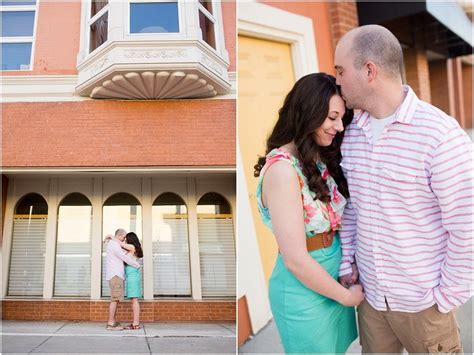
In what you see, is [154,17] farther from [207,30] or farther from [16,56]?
[16,56]

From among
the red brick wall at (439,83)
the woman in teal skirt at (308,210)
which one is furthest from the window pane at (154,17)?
the red brick wall at (439,83)

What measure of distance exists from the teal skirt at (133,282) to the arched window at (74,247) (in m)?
0.13

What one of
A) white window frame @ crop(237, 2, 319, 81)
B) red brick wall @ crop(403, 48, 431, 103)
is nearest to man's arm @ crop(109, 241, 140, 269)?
white window frame @ crop(237, 2, 319, 81)

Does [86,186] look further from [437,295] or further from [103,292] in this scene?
[437,295]

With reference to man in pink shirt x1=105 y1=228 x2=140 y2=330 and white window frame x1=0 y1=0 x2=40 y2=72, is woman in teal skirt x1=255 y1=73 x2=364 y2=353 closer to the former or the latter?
man in pink shirt x1=105 y1=228 x2=140 y2=330

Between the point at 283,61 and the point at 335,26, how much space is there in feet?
2.19

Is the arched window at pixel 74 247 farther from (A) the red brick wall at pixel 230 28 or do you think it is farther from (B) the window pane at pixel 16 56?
(A) the red brick wall at pixel 230 28

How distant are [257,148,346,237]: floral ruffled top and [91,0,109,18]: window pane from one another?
85cm

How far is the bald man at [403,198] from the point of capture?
1.24 meters

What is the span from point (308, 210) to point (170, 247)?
1.81ft

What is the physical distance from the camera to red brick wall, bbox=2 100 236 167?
5.42ft

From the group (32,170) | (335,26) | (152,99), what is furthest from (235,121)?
(335,26)

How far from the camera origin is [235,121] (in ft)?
5.90

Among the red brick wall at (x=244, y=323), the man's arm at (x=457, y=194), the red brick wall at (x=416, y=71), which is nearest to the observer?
the man's arm at (x=457, y=194)
